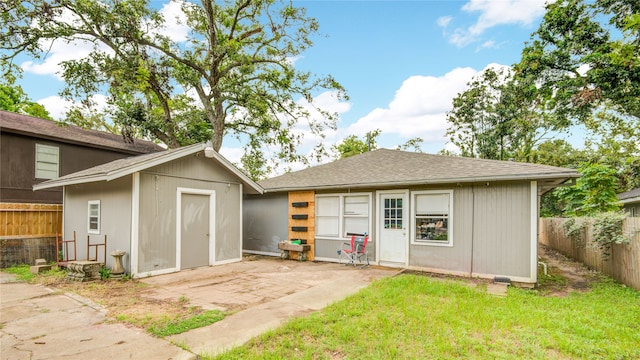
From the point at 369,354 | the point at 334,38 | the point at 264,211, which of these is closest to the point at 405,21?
the point at 334,38

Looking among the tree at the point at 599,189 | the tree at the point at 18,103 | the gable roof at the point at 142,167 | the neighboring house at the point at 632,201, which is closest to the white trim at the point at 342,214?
the gable roof at the point at 142,167

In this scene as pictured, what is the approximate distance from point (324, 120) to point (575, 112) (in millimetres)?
10880

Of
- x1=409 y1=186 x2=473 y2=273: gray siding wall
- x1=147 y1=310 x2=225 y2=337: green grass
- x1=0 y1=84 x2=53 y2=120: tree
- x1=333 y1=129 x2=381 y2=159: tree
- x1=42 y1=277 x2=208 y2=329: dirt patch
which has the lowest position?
x1=42 y1=277 x2=208 y2=329: dirt patch

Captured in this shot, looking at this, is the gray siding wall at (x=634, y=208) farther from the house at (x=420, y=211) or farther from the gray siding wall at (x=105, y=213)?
the gray siding wall at (x=105, y=213)

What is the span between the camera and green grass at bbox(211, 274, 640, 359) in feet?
11.5

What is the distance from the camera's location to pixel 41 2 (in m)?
12.2

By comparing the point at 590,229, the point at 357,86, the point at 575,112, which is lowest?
the point at 590,229

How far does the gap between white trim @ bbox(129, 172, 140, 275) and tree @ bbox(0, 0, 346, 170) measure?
8.04 metres

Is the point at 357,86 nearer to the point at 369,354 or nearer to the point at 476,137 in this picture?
the point at 476,137

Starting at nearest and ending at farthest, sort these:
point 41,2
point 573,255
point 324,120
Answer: point 573,255
point 41,2
point 324,120

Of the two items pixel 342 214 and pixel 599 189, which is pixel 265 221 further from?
pixel 599 189

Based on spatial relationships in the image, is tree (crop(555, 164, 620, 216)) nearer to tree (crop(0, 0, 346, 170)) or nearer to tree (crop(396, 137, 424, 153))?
tree (crop(0, 0, 346, 170))

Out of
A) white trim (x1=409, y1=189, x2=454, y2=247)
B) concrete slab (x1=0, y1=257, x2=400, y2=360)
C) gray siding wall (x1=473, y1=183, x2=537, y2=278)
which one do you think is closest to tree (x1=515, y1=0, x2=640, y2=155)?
gray siding wall (x1=473, y1=183, x2=537, y2=278)

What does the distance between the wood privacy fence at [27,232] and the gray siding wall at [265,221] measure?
5512mm
